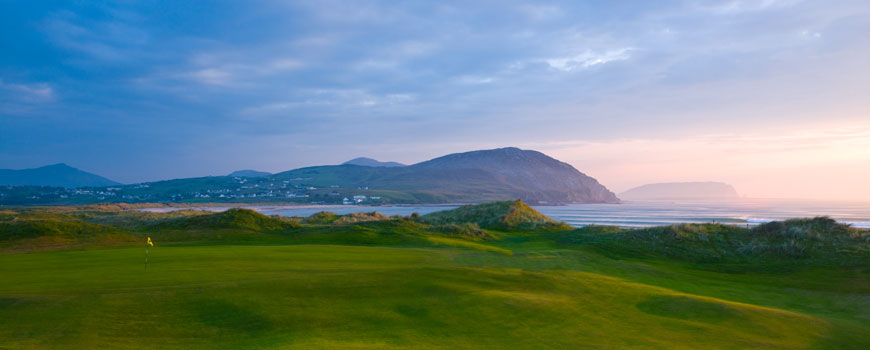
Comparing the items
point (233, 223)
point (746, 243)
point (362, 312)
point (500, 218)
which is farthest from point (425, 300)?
point (500, 218)

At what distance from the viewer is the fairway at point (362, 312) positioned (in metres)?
10.6

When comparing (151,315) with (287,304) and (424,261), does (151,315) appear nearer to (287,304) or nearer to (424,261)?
(287,304)

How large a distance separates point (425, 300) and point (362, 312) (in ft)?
6.96

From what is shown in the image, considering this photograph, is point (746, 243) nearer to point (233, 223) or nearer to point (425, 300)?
point (425, 300)

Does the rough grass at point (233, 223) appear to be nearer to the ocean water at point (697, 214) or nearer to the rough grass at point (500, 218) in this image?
the rough grass at point (500, 218)

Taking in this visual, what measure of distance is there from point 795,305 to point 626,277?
6.21 meters

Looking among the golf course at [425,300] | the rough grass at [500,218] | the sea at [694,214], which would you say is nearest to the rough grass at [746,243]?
the golf course at [425,300]

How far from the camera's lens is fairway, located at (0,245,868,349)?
10.6m

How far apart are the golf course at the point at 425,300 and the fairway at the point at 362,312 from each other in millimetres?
57

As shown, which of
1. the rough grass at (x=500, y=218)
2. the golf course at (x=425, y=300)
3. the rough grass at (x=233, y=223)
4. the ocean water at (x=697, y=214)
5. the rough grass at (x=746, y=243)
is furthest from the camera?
the ocean water at (x=697, y=214)

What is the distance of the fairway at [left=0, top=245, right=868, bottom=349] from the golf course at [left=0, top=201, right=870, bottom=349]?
57mm

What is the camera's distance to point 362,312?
12.8m

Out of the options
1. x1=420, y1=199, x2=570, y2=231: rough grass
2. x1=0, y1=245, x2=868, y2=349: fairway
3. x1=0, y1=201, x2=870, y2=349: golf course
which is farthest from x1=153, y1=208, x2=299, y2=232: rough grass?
x1=0, y1=245, x2=868, y2=349: fairway

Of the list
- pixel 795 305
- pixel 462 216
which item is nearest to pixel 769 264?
pixel 795 305
